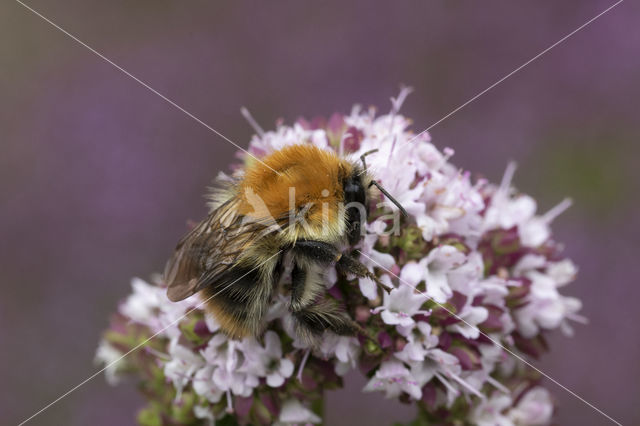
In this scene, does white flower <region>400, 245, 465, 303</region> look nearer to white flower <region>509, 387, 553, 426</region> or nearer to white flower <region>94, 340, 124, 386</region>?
white flower <region>509, 387, 553, 426</region>

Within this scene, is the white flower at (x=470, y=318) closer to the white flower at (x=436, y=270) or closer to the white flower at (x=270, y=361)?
the white flower at (x=436, y=270)

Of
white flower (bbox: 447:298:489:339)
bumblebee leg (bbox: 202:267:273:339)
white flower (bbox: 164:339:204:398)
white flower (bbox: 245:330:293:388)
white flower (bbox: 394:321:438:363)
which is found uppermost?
white flower (bbox: 447:298:489:339)

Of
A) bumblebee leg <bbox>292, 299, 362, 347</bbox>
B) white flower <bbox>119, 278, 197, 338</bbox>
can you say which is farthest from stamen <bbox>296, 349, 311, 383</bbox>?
white flower <bbox>119, 278, 197, 338</bbox>

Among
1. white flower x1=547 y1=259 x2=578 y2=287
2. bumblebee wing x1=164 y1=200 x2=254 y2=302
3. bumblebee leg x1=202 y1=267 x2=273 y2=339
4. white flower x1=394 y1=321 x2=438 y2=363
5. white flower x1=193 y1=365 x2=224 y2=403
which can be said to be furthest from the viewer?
white flower x1=547 y1=259 x2=578 y2=287

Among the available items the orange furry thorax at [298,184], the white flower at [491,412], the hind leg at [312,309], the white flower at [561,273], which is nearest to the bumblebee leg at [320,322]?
the hind leg at [312,309]

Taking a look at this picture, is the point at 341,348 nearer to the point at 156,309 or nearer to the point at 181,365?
the point at 181,365

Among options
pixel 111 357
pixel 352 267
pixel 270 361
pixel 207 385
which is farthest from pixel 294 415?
pixel 111 357
